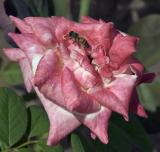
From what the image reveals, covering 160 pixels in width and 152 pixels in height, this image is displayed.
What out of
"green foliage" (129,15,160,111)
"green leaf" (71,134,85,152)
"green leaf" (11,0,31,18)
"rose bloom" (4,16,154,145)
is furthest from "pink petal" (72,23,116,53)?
"green foliage" (129,15,160,111)

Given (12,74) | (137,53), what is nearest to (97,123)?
(12,74)

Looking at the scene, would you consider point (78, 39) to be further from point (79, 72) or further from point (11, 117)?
point (11, 117)

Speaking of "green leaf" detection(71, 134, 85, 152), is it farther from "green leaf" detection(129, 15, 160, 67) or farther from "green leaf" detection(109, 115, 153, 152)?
"green leaf" detection(129, 15, 160, 67)

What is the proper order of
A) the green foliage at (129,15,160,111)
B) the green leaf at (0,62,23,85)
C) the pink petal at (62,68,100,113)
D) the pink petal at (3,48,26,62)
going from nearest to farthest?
the pink petal at (62,68,100,113) < the pink petal at (3,48,26,62) < the green leaf at (0,62,23,85) < the green foliage at (129,15,160,111)

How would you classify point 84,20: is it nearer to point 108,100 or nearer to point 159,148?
point 108,100

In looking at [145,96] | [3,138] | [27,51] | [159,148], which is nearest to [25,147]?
[3,138]

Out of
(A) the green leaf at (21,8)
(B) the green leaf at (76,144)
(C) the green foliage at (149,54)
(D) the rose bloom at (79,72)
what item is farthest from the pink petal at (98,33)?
(C) the green foliage at (149,54)

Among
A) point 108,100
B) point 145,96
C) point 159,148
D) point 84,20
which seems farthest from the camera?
point 159,148
